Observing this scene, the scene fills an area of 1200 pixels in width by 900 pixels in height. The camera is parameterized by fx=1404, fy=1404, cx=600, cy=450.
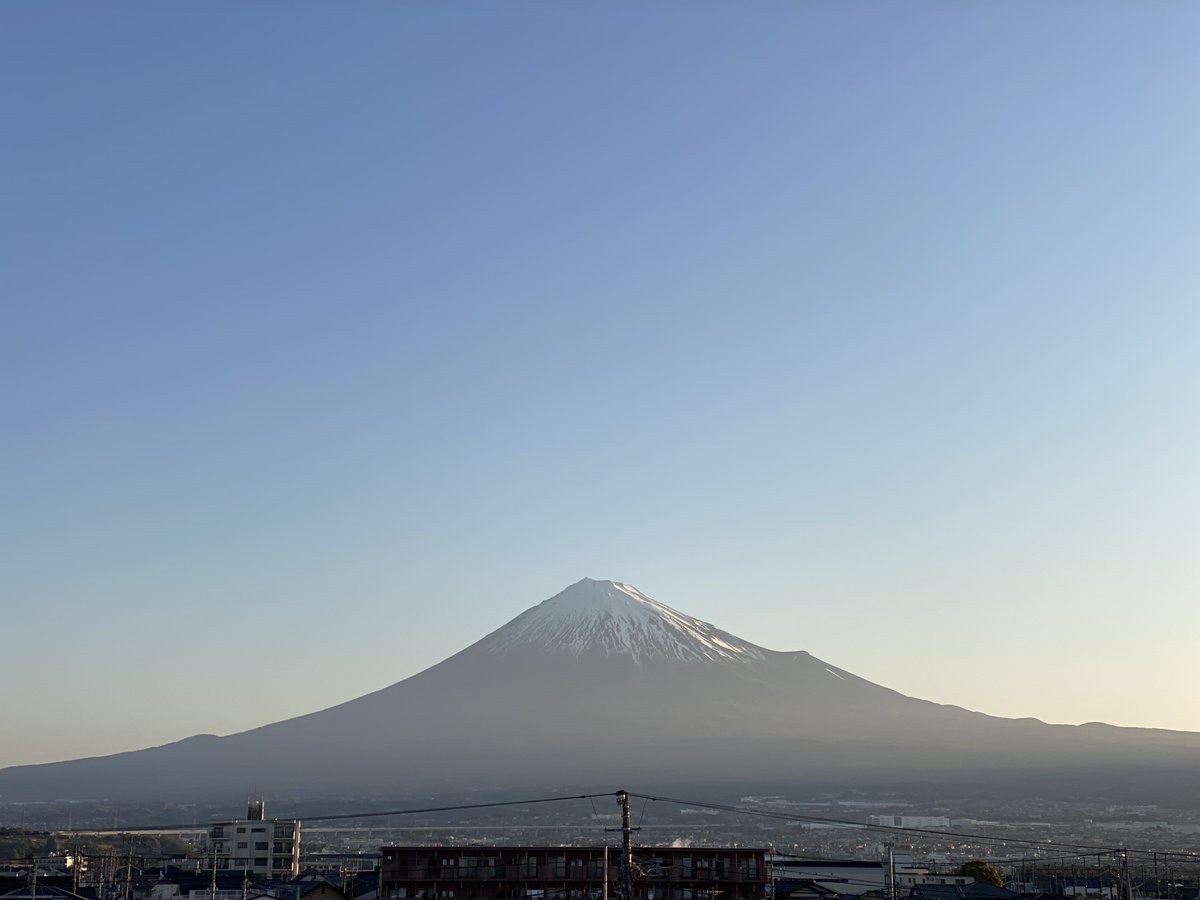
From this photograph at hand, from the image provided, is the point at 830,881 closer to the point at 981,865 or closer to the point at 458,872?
the point at 981,865

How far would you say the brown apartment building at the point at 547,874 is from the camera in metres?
68.3

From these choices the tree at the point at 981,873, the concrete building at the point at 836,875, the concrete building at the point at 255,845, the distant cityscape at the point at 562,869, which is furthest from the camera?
the concrete building at the point at 255,845

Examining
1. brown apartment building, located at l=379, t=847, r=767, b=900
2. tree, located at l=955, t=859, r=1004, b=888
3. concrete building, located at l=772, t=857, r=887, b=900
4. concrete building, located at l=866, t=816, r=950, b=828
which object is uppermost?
brown apartment building, located at l=379, t=847, r=767, b=900

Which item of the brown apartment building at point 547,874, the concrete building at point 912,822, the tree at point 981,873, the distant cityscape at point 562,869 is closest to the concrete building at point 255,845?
the distant cityscape at point 562,869

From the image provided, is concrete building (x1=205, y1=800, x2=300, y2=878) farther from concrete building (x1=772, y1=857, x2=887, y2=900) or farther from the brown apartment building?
concrete building (x1=772, y1=857, x2=887, y2=900)

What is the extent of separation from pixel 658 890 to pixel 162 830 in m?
120

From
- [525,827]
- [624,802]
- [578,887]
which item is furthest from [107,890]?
[525,827]

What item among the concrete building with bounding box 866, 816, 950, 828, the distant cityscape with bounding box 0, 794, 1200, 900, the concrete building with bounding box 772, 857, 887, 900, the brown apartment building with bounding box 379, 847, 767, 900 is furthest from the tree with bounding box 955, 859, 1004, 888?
the concrete building with bounding box 866, 816, 950, 828

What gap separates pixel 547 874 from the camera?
69500 mm

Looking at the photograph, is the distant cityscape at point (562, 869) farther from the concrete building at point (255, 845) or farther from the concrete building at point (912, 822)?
the concrete building at point (912, 822)

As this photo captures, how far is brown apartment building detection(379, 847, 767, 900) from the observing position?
68.3m

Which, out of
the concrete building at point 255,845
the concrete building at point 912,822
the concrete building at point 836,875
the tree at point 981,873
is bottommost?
the concrete building at point 912,822

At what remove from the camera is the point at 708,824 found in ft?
650

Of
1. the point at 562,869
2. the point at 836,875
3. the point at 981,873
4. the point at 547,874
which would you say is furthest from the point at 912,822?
the point at 547,874
